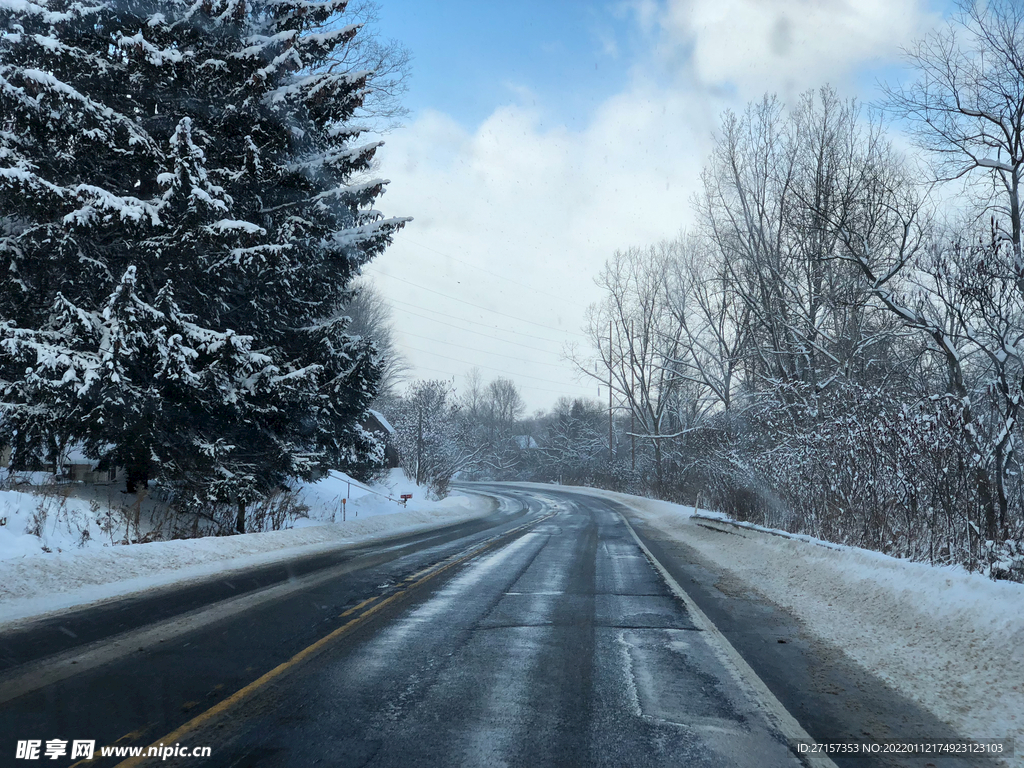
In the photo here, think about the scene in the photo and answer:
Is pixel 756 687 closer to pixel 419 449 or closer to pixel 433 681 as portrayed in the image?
pixel 433 681

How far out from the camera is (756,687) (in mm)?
5023

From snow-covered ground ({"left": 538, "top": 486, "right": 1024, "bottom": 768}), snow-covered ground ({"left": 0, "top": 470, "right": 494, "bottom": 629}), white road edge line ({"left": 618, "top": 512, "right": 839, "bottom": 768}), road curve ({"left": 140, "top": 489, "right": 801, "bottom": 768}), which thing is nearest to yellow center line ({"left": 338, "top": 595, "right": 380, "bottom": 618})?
road curve ({"left": 140, "top": 489, "right": 801, "bottom": 768})

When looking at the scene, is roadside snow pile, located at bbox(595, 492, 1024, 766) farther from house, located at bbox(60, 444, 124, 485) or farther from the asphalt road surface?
house, located at bbox(60, 444, 124, 485)

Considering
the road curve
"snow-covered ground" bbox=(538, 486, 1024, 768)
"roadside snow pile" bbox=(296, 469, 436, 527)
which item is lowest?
"roadside snow pile" bbox=(296, 469, 436, 527)

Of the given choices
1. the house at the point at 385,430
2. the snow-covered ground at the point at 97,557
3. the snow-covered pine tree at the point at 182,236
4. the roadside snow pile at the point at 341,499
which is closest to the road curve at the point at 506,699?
the snow-covered ground at the point at 97,557

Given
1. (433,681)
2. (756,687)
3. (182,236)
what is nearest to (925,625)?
(756,687)

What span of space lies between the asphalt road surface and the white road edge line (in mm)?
26

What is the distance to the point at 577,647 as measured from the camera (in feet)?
20.1

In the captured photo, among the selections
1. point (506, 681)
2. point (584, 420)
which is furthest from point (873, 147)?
point (584, 420)

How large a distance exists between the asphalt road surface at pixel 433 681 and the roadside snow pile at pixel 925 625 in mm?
368

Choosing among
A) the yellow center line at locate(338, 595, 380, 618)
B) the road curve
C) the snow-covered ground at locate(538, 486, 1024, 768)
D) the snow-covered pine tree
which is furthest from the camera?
the snow-covered pine tree

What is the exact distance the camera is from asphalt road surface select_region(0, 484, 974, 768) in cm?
383

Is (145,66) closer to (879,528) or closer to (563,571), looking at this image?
(563,571)

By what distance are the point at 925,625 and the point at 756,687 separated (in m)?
2.55
